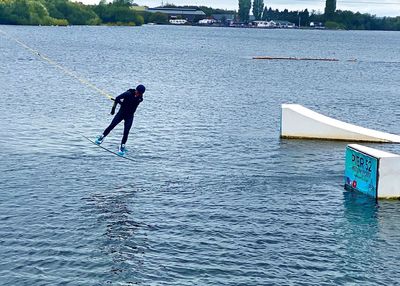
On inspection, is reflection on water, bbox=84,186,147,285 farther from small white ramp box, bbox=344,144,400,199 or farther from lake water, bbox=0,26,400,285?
small white ramp box, bbox=344,144,400,199

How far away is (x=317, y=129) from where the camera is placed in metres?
44.1

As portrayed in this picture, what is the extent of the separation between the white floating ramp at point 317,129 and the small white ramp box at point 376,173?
11823 mm

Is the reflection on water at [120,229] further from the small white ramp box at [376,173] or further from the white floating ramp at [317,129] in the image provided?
the white floating ramp at [317,129]

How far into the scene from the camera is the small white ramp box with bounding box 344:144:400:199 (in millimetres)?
30031

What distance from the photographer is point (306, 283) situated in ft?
70.7

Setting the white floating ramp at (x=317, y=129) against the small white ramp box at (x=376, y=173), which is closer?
the small white ramp box at (x=376, y=173)

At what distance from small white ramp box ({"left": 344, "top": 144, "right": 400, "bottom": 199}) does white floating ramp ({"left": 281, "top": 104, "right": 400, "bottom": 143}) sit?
11823 mm

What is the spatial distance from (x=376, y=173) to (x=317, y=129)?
45.8ft

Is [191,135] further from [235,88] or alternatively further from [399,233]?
[235,88]

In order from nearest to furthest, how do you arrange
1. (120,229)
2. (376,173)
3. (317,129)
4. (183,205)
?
(120,229), (183,205), (376,173), (317,129)

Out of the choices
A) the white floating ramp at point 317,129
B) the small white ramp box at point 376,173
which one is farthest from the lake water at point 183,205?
the white floating ramp at point 317,129

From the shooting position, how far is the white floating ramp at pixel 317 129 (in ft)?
144

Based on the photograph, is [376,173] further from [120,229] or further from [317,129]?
[317,129]

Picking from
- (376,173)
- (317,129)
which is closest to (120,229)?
(376,173)
